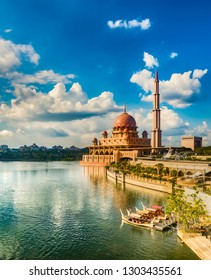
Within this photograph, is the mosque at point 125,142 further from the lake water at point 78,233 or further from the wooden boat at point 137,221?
the wooden boat at point 137,221

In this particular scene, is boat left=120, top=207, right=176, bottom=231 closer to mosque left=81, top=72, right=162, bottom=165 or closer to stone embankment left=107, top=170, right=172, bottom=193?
stone embankment left=107, top=170, right=172, bottom=193

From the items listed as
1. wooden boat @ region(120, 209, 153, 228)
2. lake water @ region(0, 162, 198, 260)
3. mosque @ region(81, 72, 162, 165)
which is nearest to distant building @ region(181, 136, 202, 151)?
mosque @ region(81, 72, 162, 165)

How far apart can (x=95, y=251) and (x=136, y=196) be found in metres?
13.9

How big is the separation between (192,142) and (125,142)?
46.7 feet

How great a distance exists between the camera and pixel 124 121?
234 feet

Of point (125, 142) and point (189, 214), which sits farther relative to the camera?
point (125, 142)

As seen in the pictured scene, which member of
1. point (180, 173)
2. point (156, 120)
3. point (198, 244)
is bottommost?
point (198, 244)

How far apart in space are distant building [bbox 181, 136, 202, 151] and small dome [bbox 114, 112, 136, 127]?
42.9ft

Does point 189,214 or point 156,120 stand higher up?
point 156,120

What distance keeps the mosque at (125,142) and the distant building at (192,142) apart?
219 inches

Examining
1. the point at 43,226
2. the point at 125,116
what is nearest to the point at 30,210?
the point at 43,226

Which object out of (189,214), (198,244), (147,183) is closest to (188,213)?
(189,214)

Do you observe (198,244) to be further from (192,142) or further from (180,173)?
(192,142)

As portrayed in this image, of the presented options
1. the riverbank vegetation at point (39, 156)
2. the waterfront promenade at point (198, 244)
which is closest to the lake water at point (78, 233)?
the waterfront promenade at point (198, 244)
